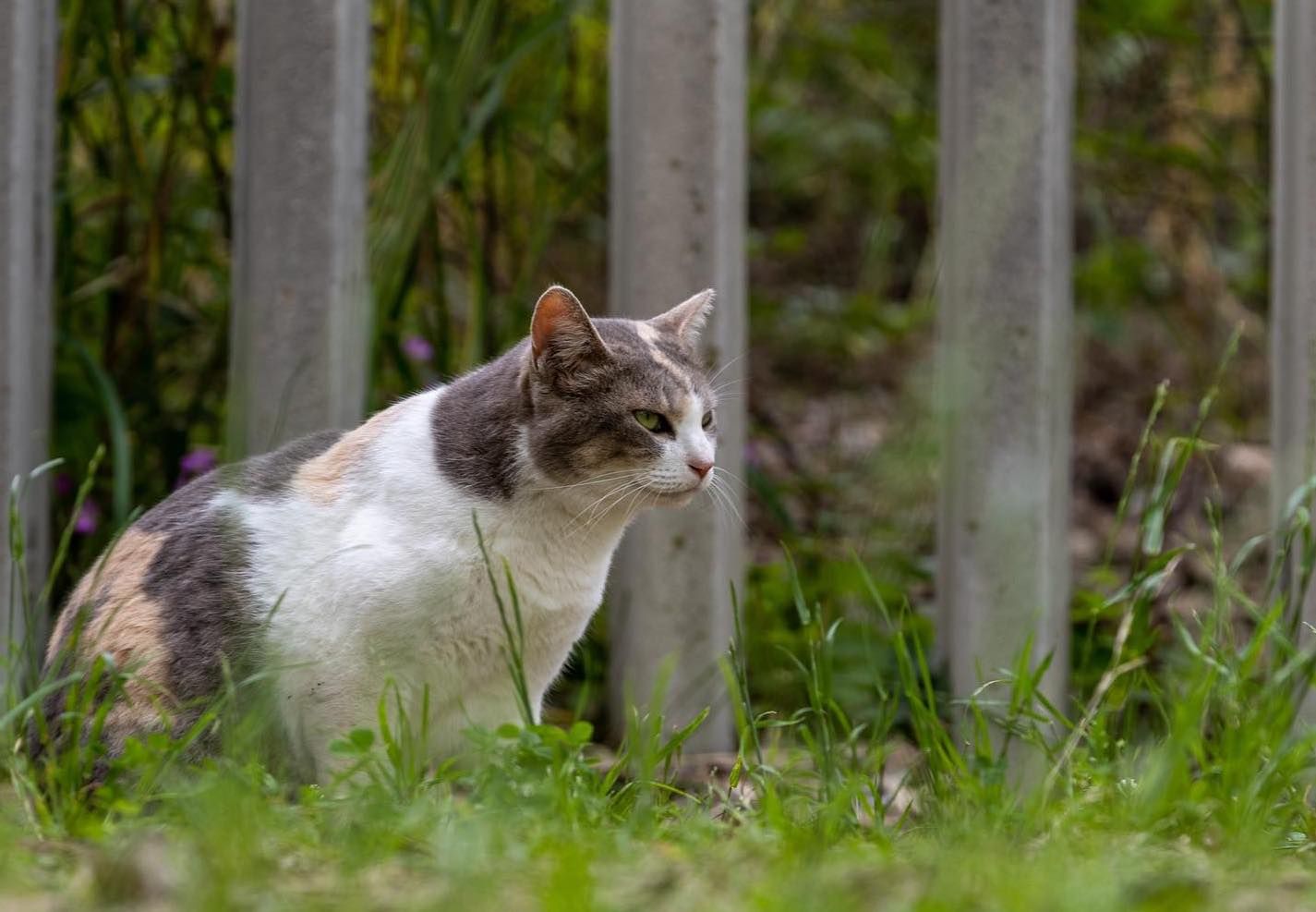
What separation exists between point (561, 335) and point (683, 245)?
53 centimetres

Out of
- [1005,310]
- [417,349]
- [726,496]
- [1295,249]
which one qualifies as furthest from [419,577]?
[1295,249]

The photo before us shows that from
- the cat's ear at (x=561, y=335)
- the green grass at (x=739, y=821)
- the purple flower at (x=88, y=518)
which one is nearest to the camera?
the green grass at (x=739, y=821)

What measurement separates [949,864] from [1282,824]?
0.66 m

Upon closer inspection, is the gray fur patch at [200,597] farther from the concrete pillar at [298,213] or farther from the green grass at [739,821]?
the concrete pillar at [298,213]

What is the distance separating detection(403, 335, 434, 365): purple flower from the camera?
10.5 feet

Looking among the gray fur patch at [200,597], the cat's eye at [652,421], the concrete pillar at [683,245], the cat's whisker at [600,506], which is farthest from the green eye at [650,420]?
the gray fur patch at [200,597]

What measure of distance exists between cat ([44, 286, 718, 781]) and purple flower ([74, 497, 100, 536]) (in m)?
0.62

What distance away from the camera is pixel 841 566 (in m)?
3.31

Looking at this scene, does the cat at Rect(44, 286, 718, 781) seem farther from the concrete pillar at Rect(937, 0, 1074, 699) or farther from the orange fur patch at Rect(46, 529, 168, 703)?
the concrete pillar at Rect(937, 0, 1074, 699)

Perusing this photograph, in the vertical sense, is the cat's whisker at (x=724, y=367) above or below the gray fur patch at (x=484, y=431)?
above

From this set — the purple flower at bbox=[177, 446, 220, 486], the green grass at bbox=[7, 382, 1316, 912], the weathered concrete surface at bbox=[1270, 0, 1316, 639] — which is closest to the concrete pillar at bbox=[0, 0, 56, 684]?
the purple flower at bbox=[177, 446, 220, 486]

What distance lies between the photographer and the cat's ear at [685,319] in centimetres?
258

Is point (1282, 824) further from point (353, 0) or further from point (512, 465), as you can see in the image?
point (353, 0)

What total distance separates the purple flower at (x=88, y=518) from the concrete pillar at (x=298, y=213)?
0.50 metres
